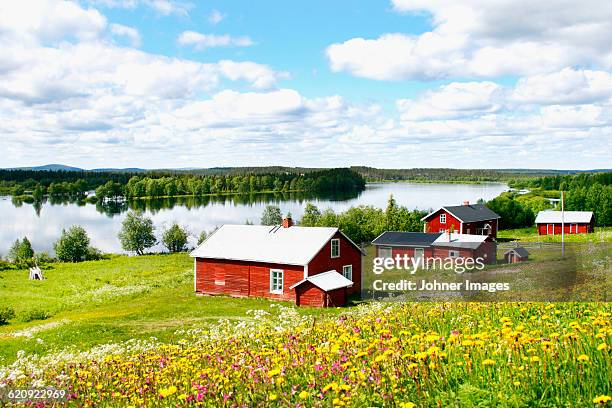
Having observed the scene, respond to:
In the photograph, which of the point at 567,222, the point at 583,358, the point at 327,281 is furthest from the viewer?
the point at 567,222

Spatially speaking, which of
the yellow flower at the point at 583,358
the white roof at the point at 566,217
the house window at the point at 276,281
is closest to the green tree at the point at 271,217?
the white roof at the point at 566,217

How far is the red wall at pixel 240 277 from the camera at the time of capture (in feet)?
116

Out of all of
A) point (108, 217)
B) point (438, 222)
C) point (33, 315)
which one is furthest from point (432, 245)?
point (108, 217)

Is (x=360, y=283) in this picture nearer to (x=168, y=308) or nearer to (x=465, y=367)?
(x=168, y=308)

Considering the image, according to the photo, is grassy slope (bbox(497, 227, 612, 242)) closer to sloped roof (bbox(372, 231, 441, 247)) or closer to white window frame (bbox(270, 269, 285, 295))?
sloped roof (bbox(372, 231, 441, 247))

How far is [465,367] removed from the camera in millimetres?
5406

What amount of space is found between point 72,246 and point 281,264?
2091 inches

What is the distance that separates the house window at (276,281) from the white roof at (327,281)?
1819 millimetres

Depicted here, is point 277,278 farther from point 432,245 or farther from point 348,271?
point 432,245

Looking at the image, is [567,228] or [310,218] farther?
[567,228]

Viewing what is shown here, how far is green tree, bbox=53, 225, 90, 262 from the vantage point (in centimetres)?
7756

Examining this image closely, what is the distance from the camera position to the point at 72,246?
7769 cm

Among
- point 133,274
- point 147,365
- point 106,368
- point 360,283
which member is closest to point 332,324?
point 147,365

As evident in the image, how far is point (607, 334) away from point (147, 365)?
6.25m
